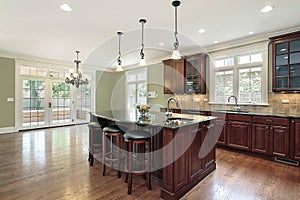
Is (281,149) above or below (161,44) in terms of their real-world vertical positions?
below

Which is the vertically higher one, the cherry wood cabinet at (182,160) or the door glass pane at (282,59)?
the door glass pane at (282,59)

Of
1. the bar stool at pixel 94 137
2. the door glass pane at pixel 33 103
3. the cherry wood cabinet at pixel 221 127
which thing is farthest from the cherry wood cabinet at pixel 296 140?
the door glass pane at pixel 33 103

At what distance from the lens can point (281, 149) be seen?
10.5 ft

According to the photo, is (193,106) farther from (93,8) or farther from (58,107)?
(58,107)

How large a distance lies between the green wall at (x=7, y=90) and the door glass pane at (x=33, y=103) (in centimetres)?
35

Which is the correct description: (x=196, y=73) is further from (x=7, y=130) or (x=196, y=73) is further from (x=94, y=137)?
(x=7, y=130)

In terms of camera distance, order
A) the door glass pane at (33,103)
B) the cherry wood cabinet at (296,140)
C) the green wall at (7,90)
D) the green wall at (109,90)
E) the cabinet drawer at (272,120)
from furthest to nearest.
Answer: the green wall at (109,90) → the door glass pane at (33,103) → the green wall at (7,90) → the cabinet drawer at (272,120) → the cherry wood cabinet at (296,140)

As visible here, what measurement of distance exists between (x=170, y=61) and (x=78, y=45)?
9.76 feet

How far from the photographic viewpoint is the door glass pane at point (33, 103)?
20.9 feet

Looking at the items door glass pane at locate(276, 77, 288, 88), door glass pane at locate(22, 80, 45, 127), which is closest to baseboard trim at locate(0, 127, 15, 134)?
door glass pane at locate(22, 80, 45, 127)

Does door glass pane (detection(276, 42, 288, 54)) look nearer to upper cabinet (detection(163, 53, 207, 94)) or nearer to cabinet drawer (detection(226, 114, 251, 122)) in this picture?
cabinet drawer (detection(226, 114, 251, 122))

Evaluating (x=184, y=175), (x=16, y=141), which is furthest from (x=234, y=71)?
(x=16, y=141)

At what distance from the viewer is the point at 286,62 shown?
3547 millimetres

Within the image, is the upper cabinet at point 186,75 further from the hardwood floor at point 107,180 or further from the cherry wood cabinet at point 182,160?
the cherry wood cabinet at point 182,160
